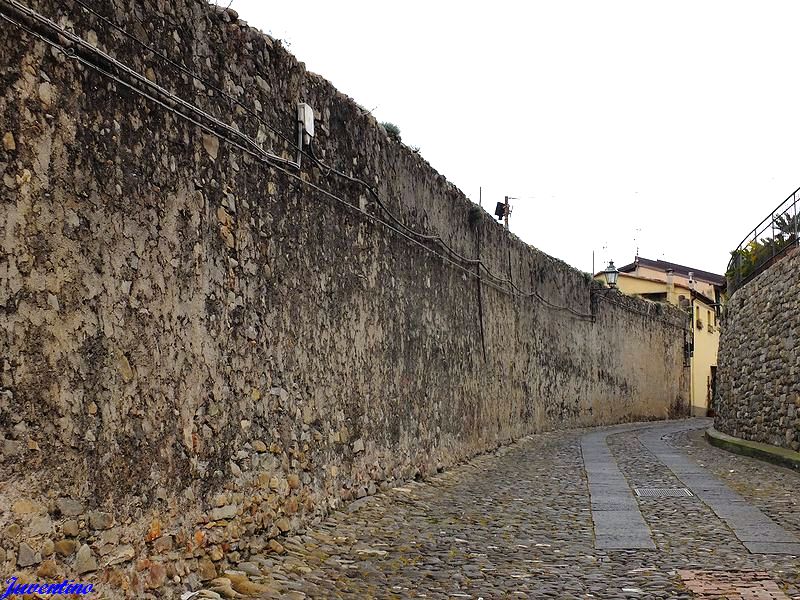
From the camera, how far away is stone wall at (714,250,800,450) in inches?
481

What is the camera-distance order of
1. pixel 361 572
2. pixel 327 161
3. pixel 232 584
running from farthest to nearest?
pixel 327 161 < pixel 361 572 < pixel 232 584

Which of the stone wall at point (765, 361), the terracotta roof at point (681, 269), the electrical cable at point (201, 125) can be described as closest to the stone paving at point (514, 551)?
the electrical cable at point (201, 125)

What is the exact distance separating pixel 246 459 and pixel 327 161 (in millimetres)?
2583

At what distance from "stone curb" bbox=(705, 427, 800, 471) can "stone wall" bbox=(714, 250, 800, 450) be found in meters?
0.19

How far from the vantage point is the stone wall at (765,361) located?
12211 mm

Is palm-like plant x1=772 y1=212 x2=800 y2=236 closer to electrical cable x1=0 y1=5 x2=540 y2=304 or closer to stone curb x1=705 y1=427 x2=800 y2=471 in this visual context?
stone curb x1=705 y1=427 x2=800 y2=471

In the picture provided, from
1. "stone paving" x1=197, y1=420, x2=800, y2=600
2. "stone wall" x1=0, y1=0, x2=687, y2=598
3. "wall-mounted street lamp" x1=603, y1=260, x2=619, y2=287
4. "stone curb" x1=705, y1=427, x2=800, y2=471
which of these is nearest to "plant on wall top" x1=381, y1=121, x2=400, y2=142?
"stone wall" x1=0, y1=0, x2=687, y2=598

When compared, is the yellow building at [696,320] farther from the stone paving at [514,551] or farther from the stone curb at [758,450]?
the stone paving at [514,551]

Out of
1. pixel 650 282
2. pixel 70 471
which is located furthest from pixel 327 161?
pixel 650 282

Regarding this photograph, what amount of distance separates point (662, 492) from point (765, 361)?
21.3 ft

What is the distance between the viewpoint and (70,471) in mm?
3471

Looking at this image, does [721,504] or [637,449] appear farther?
[637,449]

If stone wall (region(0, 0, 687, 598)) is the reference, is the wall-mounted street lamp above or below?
above

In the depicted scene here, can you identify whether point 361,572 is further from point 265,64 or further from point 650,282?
point 650,282
